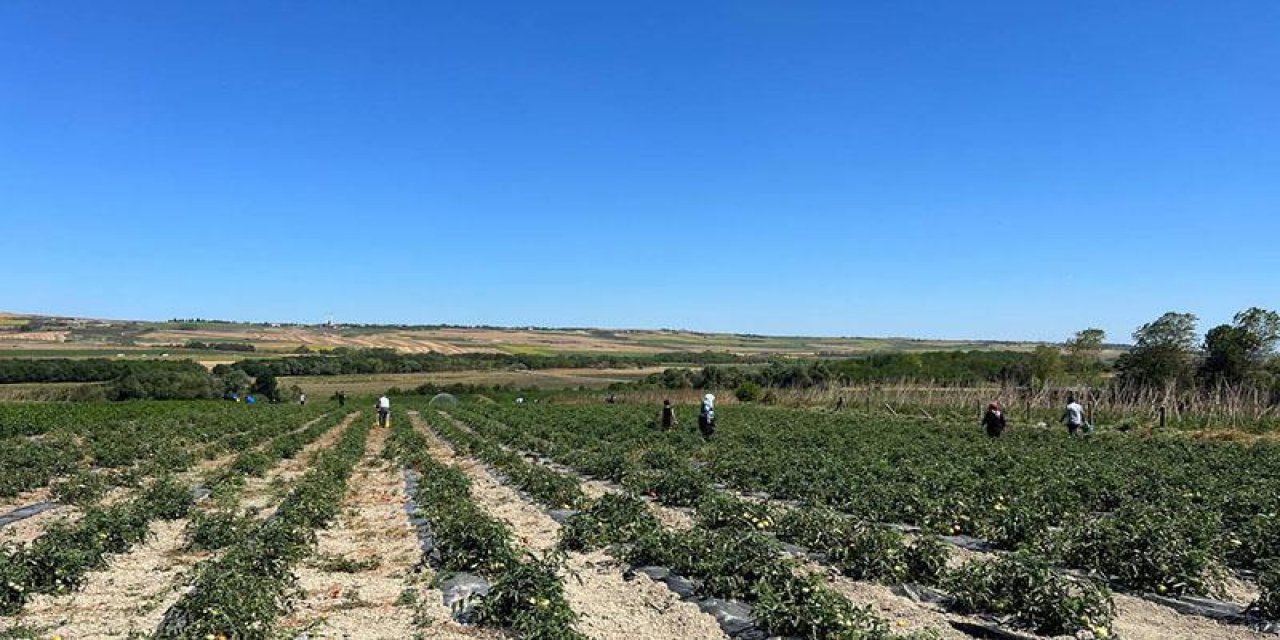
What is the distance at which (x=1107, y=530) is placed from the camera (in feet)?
27.8

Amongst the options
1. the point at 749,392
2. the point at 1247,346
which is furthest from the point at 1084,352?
the point at 749,392

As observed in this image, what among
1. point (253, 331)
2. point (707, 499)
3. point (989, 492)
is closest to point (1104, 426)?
point (989, 492)

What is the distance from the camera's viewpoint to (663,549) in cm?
886

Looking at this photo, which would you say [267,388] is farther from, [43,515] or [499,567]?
[499,567]

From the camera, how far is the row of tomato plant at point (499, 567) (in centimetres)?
645

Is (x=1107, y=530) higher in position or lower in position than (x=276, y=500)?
Answer: higher

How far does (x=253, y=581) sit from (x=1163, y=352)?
228 ft

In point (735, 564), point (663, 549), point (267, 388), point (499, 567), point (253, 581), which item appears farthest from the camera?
point (267, 388)

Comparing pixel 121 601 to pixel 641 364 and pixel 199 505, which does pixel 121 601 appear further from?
pixel 641 364

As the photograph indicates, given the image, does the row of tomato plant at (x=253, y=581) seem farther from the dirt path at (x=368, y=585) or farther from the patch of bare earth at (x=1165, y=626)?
the patch of bare earth at (x=1165, y=626)

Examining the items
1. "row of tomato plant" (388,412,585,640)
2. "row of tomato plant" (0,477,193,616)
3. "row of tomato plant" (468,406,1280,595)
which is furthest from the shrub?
"row of tomato plant" (0,477,193,616)

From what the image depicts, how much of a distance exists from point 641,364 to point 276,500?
11001 cm

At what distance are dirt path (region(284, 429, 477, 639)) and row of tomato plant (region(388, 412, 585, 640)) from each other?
1.07 feet

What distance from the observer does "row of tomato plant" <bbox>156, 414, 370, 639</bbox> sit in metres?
6.05
